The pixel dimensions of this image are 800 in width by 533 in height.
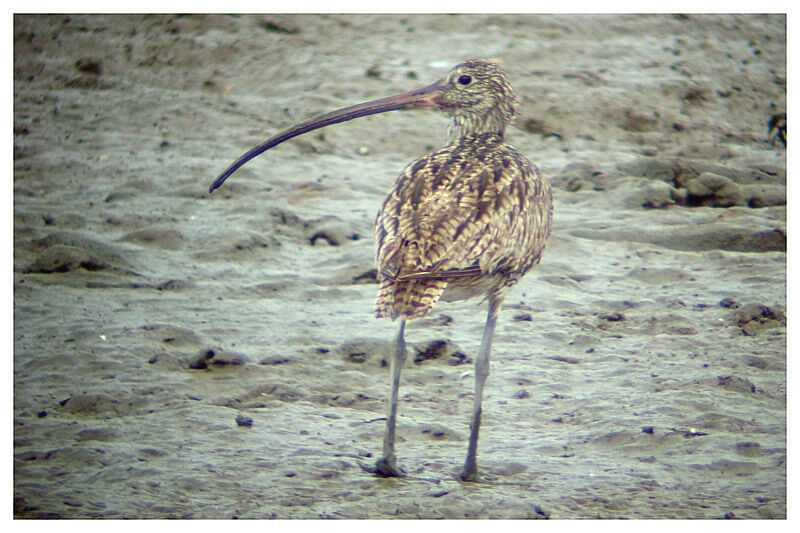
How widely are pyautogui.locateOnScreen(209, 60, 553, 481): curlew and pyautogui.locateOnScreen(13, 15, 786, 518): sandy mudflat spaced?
0.59 meters

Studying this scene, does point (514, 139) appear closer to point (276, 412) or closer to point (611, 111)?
point (611, 111)

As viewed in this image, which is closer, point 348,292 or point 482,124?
point 482,124

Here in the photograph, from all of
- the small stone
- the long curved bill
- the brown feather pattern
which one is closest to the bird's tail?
the brown feather pattern

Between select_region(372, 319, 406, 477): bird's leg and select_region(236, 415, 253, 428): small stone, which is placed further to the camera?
select_region(236, 415, 253, 428): small stone

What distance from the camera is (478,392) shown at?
156 inches

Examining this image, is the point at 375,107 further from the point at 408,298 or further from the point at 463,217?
the point at 408,298

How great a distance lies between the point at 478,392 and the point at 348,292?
2104mm

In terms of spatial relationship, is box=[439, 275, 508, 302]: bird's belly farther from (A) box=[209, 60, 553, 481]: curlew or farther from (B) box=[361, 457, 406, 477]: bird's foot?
(B) box=[361, 457, 406, 477]: bird's foot

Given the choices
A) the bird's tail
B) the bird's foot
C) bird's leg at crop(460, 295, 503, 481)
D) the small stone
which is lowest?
the bird's foot

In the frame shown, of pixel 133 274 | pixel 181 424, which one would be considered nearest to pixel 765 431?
pixel 181 424

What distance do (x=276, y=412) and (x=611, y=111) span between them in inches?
259

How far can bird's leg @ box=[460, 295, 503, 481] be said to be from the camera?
12.5ft

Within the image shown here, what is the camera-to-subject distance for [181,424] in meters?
4.20

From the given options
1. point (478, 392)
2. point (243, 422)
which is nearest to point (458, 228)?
point (478, 392)
